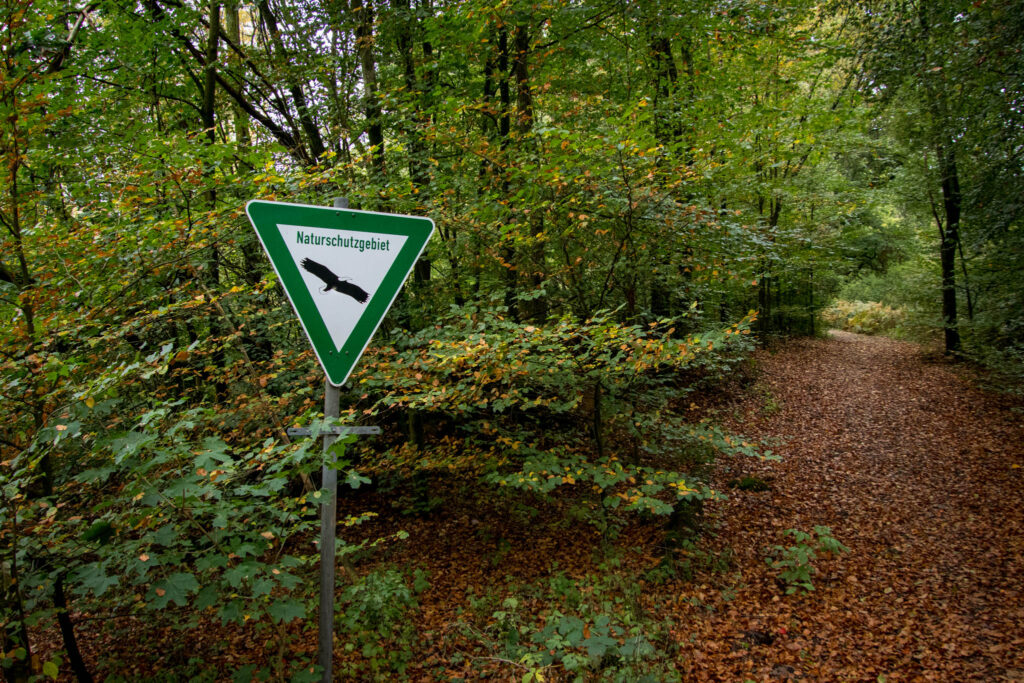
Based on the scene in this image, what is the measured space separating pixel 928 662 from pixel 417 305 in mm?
6455

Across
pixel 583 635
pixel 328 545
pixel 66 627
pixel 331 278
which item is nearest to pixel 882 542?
pixel 583 635

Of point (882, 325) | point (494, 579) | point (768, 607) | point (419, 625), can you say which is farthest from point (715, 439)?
point (882, 325)

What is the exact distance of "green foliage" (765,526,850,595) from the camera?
559cm

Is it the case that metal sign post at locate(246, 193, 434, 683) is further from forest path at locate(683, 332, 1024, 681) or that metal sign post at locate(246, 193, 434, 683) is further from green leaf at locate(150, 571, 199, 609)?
forest path at locate(683, 332, 1024, 681)

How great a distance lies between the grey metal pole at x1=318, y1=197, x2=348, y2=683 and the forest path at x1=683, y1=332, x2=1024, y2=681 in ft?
11.6

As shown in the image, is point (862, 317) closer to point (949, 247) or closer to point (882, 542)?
point (949, 247)

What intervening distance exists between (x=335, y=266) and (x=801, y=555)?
6160 millimetres

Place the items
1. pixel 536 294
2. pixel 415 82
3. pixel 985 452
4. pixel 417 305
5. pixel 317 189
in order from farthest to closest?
pixel 985 452, pixel 415 82, pixel 417 305, pixel 317 189, pixel 536 294

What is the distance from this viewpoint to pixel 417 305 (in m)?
6.96

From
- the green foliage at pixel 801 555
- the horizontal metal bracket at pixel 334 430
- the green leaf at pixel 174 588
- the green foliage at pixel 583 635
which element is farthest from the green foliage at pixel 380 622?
the green foliage at pixel 801 555

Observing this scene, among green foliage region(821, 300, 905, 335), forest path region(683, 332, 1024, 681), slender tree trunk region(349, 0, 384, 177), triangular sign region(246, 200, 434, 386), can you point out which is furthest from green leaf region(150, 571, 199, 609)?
green foliage region(821, 300, 905, 335)

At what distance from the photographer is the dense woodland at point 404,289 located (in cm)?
251

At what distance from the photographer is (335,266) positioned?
75.4 inches

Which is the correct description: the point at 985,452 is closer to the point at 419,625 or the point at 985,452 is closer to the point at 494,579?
the point at 494,579
